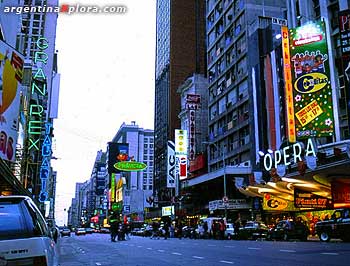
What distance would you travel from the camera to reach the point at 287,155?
134 ft

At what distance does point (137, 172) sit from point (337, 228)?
148 m

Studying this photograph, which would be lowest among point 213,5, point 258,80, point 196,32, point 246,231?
point 246,231

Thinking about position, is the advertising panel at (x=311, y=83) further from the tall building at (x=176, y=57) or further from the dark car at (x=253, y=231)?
the tall building at (x=176, y=57)

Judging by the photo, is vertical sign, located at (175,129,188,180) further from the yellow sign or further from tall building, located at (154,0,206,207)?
the yellow sign

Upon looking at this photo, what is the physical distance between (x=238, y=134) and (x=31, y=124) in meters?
25.6

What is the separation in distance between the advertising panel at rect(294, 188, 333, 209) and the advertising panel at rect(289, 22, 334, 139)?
5.49 metres

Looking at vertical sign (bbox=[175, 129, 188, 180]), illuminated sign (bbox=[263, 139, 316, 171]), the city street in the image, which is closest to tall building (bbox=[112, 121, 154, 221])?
vertical sign (bbox=[175, 129, 188, 180])

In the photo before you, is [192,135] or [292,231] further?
[192,135]

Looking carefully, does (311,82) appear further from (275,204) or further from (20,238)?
(20,238)

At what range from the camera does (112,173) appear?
169 metres

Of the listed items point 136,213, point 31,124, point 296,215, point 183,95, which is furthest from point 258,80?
point 136,213

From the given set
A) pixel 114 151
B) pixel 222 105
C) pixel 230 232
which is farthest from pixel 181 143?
pixel 114 151

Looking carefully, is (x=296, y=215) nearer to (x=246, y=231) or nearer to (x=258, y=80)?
(x=246, y=231)

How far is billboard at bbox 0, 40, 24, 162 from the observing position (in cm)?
2083
